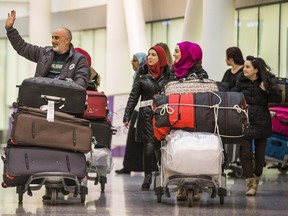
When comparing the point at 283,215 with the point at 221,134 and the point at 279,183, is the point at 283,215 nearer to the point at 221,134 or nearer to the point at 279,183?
the point at 221,134

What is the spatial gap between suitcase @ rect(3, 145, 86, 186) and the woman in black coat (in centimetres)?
242

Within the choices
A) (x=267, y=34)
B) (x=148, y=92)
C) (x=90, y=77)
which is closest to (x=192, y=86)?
(x=148, y=92)

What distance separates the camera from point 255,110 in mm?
10367

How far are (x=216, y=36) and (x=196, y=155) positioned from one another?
37.6ft

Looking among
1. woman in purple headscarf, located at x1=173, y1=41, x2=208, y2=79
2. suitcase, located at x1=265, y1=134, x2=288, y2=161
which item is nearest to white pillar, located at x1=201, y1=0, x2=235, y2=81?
suitcase, located at x1=265, y1=134, x2=288, y2=161

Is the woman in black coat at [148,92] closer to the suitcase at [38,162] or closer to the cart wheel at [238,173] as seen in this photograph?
the suitcase at [38,162]

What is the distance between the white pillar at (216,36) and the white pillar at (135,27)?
20.8ft

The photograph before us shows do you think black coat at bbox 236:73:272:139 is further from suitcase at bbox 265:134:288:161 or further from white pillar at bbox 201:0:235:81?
white pillar at bbox 201:0:235:81

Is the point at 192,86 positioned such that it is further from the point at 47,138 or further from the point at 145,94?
the point at 145,94

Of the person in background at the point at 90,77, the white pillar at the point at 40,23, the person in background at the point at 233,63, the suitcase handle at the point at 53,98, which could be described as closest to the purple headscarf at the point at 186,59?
the person in background at the point at 90,77

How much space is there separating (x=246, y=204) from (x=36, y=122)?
243 centimetres

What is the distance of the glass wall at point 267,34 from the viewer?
1009 inches

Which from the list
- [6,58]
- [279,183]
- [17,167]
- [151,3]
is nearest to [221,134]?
[17,167]

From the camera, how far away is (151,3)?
1212 inches
